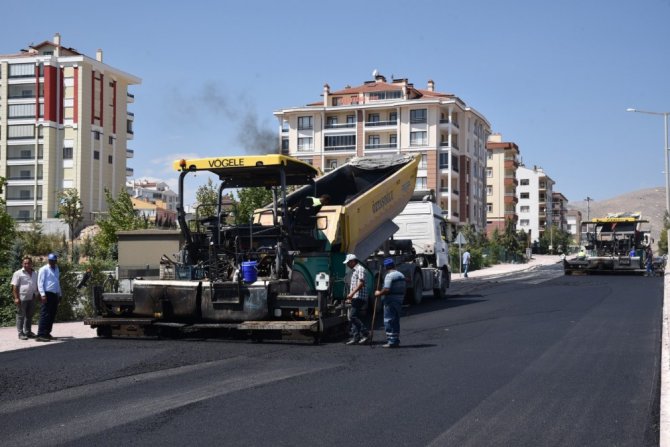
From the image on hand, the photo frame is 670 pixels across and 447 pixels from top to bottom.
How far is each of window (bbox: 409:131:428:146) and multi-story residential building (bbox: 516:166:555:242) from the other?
6506 centimetres

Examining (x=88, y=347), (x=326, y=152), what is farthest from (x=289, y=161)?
(x=326, y=152)

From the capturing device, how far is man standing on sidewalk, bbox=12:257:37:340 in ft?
43.9

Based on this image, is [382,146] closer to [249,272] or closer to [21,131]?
[21,131]

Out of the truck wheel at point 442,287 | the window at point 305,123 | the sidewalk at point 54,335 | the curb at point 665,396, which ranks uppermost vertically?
the window at point 305,123

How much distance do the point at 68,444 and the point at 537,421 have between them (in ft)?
13.2

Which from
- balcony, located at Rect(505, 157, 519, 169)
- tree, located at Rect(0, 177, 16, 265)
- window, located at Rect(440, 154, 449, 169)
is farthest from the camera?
balcony, located at Rect(505, 157, 519, 169)

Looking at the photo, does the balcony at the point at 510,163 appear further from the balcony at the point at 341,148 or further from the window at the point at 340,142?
the balcony at the point at 341,148

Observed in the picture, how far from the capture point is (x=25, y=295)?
Result: 1338cm

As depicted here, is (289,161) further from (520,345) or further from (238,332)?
(520,345)

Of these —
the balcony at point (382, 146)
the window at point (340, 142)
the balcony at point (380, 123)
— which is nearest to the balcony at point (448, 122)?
the balcony at point (380, 123)

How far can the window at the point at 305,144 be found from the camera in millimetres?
79188

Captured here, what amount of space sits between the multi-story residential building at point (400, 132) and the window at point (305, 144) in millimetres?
61

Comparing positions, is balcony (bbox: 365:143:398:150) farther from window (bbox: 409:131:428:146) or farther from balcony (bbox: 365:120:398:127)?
balcony (bbox: 365:120:398:127)

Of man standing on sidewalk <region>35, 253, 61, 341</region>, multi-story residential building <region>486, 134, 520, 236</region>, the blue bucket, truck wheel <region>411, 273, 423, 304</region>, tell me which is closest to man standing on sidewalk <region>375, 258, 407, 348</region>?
the blue bucket
